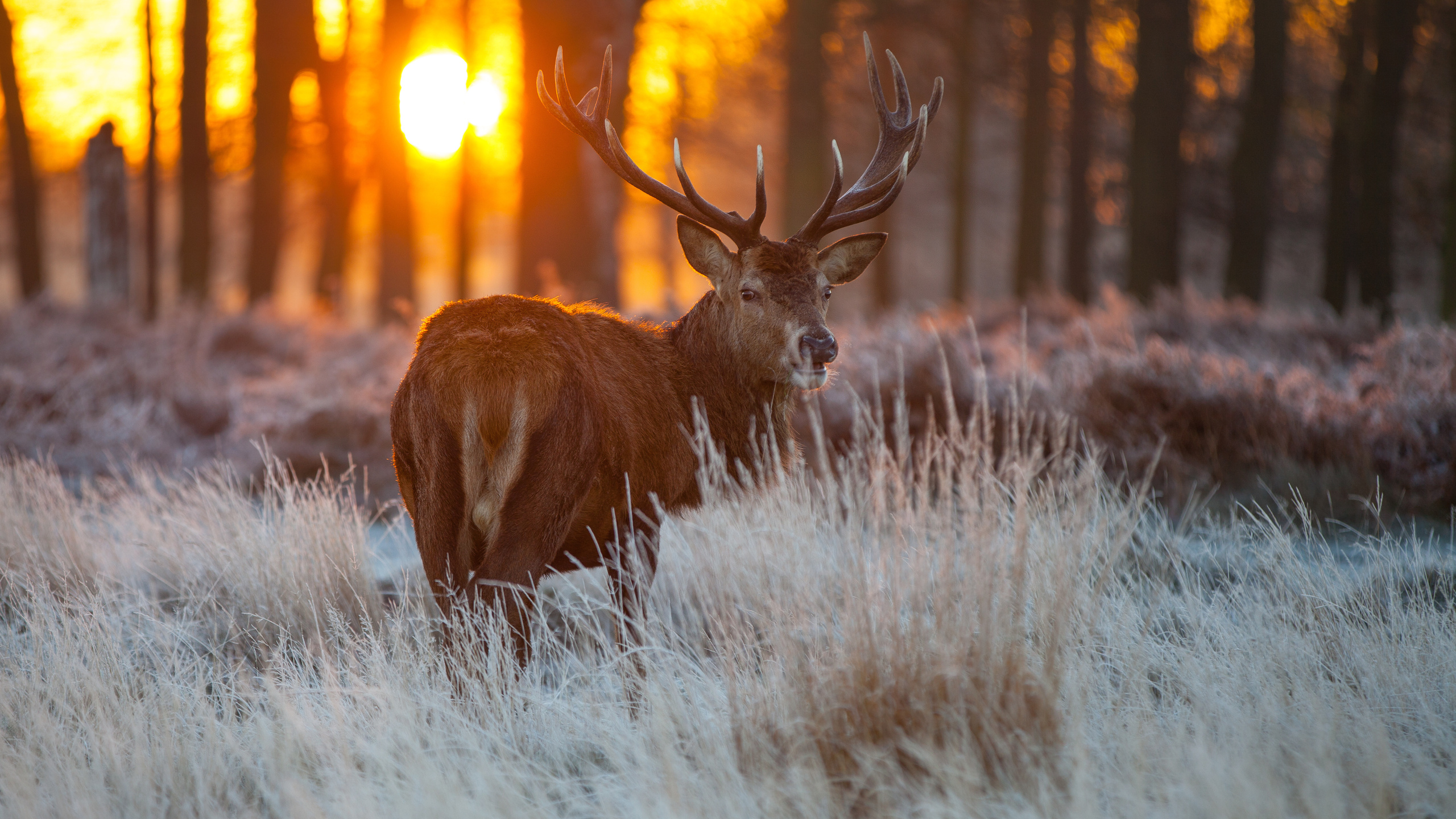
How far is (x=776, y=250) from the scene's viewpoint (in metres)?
4.56

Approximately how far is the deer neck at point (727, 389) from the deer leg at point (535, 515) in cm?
110

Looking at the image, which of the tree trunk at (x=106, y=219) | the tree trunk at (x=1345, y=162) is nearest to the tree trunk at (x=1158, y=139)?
the tree trunk at (x=1345, y=162)

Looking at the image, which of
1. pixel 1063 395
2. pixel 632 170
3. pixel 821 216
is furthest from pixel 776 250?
pixel 1063 395

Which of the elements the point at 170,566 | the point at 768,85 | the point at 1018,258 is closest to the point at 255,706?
the point at 170,566

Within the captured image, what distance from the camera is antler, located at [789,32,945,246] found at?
464 centimetres

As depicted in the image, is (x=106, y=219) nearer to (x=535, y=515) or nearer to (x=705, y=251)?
(x=705, y=251)

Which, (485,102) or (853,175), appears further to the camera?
(853,175)

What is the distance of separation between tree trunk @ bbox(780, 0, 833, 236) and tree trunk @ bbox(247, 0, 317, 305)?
25.8 ft

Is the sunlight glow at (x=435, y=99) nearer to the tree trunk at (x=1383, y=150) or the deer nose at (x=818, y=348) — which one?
the tree trunk at (x=1383, y=150)

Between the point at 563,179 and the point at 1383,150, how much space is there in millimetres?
10025

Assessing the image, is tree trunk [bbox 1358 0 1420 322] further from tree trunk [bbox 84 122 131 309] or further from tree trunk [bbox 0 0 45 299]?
tree trunk [bbox 0 0 45 299]

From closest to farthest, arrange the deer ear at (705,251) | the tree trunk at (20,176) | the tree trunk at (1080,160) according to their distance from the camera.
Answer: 1. the deer ear at (705,251)
2. the tree trunk at (20,176)
3. the tree trunk at (1080,160)

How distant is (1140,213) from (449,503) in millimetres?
11978

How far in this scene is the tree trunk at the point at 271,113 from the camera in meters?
15.1
